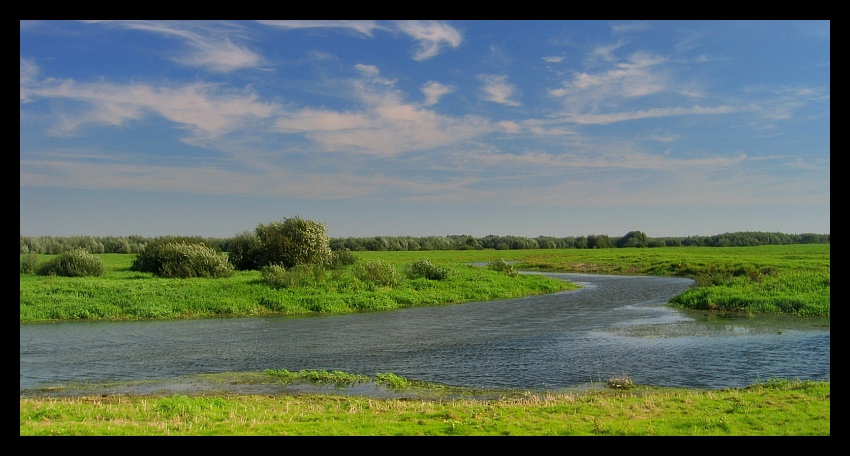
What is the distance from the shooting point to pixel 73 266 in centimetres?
3806

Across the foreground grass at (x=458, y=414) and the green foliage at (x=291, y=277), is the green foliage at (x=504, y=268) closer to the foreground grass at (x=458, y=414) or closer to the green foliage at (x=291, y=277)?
the green foliage at (x=291, y=277)

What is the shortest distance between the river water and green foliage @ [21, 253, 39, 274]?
48.8 ft

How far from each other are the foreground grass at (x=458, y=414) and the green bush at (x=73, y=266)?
91.2 feet

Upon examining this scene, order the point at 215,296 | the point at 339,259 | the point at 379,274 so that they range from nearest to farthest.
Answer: the point at 215,296
the point at 379,274
the point at 339,259

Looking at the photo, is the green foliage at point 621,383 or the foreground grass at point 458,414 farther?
the green foliage at point 621,383

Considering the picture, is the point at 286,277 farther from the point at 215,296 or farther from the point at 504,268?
the point at 504,268

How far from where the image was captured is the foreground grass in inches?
422

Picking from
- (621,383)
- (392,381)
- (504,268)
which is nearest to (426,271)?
(504,268)

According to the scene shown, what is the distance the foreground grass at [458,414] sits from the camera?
1071 centimetres

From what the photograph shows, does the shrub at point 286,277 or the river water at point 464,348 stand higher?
the shrub at point 286,277

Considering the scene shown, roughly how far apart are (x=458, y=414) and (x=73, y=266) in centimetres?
3560

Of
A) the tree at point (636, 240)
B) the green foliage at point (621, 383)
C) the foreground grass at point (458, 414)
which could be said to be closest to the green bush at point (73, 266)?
the foreground grass at point (458, 414)
